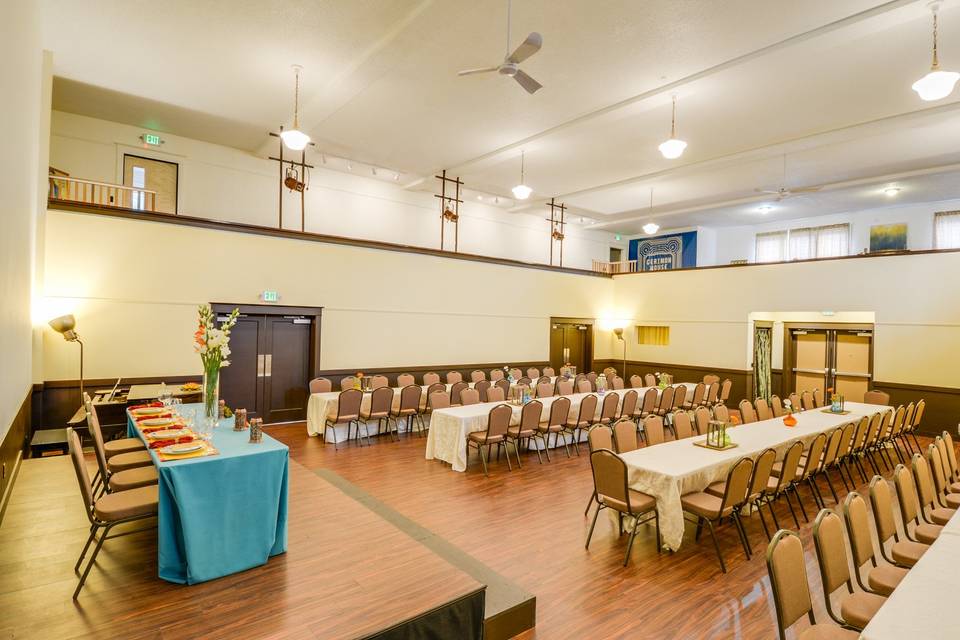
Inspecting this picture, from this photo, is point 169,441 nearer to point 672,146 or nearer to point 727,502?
point 727,502

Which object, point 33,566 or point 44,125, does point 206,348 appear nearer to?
point 33,566

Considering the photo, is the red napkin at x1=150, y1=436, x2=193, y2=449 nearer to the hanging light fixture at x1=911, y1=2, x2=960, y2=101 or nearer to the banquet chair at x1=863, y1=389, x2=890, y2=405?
the hanging light fixture at x1=911, y1=2, x2=960, y2=101

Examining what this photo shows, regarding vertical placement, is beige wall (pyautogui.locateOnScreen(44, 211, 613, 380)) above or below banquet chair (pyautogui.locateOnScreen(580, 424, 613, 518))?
above

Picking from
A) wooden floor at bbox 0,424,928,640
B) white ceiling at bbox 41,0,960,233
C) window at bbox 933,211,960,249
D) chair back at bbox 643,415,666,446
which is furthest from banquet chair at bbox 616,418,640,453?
window at bbox 933,211,960,249

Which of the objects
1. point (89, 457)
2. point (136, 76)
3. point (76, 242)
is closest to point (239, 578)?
point (89, 457)

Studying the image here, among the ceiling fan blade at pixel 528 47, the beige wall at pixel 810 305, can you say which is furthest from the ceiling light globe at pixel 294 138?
the beige wall at pixel 810 305

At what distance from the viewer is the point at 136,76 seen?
8094mm

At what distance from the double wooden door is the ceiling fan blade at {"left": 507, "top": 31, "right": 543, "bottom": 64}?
22.0 ft

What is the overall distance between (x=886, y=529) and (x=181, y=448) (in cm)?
523

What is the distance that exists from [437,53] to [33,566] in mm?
7112

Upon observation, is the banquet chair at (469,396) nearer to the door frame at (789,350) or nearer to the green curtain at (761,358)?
the green curtain at (761,358)

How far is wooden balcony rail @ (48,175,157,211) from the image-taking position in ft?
27.7

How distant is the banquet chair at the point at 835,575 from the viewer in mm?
2756

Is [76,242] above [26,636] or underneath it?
above
